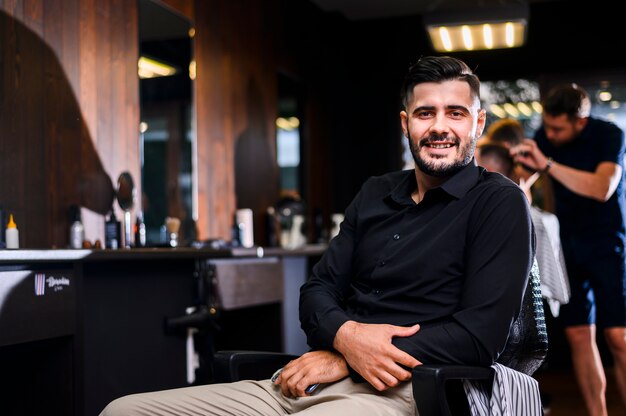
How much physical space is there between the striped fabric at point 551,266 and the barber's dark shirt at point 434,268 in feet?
4.08

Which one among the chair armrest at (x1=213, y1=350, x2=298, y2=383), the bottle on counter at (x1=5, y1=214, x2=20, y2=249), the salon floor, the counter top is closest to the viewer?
the chair armrest at (x1=213, y1=350, x2=298, y2=383)

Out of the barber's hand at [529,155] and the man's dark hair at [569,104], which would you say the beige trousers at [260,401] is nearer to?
the barber's hand at [529,155]

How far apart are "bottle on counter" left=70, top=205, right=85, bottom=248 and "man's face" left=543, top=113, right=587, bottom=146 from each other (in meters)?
2.06

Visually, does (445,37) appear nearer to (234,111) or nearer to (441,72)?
(234,111)

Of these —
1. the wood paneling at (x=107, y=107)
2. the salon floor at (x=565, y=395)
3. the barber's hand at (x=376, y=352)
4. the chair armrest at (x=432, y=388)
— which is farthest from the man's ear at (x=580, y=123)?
the chair armrest at (x=432, y=388)

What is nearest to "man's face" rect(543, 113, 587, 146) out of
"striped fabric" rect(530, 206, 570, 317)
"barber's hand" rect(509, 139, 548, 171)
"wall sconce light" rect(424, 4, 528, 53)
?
"barber's hand" rect(509, 139, 548, 171)

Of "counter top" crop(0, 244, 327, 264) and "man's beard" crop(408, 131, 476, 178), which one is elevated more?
"man's beard" crop(408, 131, 476, 178)

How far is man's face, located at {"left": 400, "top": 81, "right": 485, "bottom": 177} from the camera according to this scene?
1.95 meters

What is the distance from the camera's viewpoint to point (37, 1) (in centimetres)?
306

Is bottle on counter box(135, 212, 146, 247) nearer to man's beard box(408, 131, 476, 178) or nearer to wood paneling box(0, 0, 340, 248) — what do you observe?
wood paneling box(0, 0, 340, 248)

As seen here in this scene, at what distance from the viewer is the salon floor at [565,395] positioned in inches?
171

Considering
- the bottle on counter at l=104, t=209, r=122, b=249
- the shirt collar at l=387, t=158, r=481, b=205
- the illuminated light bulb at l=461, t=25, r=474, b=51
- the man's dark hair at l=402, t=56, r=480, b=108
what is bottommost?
the bottle on counter at l=104, t=209, r=122, b=249

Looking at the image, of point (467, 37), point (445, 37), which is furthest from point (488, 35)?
point (445, 37)

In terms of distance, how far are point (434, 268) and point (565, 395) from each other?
346 centimetres
